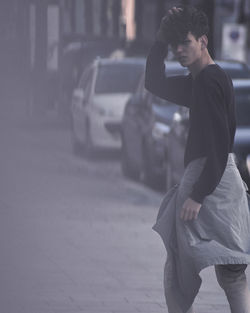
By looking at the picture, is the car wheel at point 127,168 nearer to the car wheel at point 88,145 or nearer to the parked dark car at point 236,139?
the parked dark car at point 236,139

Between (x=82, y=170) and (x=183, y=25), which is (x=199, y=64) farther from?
(x=82, y=170)

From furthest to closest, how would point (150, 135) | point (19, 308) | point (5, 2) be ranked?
point (150, 135)
point (19, 308)
point (5, 2)

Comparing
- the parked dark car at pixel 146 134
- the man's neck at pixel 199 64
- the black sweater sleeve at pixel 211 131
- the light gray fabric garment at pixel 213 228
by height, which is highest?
the man's neck at pixel 199 64

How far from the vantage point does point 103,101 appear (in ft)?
A: 71.4

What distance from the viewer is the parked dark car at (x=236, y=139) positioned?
546 inches

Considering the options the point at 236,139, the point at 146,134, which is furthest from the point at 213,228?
the point at 146,134

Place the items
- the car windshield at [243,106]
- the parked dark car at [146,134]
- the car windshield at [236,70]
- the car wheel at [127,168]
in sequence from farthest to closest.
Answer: the car wheel at [127,168]
the car windshield at [236,70]
the parked dark car at [146,134]
the car windshield at [243,106]

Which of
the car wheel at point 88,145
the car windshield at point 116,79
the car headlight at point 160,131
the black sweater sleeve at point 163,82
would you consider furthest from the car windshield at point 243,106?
→ the black sweater sleeve at point 163,82

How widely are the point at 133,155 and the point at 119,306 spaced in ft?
33.6

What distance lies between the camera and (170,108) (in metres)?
16.9

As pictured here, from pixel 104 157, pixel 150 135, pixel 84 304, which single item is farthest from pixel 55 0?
pixel 104 157

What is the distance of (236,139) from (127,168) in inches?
182

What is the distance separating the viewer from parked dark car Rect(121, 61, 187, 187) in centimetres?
1631

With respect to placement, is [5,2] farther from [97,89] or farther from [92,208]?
[97,89]
